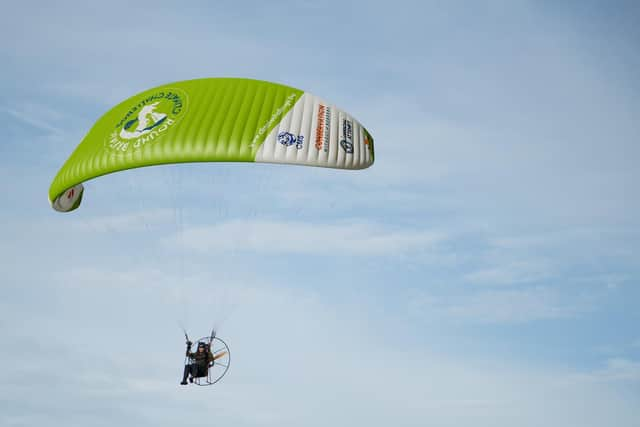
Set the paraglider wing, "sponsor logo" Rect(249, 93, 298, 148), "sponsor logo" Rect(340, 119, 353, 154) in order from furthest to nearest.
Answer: "sponsor logo" Rect(340, 119, 353, 154), "sponsor logo" Rect(249, 93, 298, 148), the paraglider wing

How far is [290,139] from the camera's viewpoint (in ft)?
62.4

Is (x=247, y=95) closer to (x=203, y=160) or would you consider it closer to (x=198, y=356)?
(x=203, y=160)

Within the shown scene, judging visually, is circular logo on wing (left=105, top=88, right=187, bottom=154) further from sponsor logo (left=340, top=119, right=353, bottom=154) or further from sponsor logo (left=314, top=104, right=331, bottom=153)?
sponsor logo (left=340, top=119, right=353, bottom=154)

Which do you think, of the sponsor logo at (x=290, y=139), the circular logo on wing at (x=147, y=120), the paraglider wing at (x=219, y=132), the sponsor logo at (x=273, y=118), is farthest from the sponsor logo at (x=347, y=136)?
the circular logo on wing at (x=147, y=120)

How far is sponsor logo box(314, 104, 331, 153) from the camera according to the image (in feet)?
63.2

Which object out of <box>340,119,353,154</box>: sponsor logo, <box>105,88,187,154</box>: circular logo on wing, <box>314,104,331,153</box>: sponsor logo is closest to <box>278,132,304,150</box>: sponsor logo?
<box>314,104,331,153</box>: sponsor logo

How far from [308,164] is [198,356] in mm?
5380

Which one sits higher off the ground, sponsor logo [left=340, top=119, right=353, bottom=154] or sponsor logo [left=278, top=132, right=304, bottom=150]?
sponsor logo [left=340, top=119, right=353, bottom=154]

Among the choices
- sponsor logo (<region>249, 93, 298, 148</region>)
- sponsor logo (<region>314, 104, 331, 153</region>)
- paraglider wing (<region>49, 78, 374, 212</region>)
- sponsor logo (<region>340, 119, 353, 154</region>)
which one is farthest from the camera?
sponsor logo (<region>340, 119, 353, 154</region>)

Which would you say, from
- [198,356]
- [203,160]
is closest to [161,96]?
[203,160]

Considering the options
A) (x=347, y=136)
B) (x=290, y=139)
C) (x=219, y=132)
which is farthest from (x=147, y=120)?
(x=347, y=136)

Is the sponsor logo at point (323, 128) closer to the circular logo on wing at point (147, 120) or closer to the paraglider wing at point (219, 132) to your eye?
the paraglider wing at point (219, 132)

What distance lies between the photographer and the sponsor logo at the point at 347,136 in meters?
19.7

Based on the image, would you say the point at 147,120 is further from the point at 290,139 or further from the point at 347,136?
the point at 347,136
